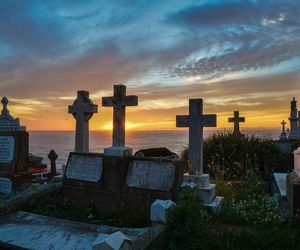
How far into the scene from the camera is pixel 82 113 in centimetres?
984

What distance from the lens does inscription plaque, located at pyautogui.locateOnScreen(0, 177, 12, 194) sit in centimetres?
875

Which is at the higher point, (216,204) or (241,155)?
(241,155)

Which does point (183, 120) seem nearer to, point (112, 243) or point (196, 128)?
point (196, 128)

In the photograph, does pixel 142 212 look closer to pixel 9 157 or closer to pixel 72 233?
pixel 72 233

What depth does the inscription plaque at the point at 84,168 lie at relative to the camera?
6.90 m

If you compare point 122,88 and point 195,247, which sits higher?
point 122,88

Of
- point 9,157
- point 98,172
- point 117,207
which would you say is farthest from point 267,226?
point 9,157

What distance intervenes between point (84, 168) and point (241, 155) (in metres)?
5.97

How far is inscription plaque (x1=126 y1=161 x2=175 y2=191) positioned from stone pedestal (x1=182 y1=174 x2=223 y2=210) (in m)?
0.55

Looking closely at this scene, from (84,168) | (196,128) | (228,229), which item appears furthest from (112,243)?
(196,128)

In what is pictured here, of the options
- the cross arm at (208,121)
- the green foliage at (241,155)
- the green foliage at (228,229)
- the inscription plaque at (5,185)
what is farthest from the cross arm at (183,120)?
the inscription plaque at (5,185)

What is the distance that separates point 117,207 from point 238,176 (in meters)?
5.14

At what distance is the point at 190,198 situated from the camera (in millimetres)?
5086

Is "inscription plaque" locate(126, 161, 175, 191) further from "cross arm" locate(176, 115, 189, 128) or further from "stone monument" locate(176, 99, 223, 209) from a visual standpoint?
"cross arm" locate(176, 115, 189, 128)
